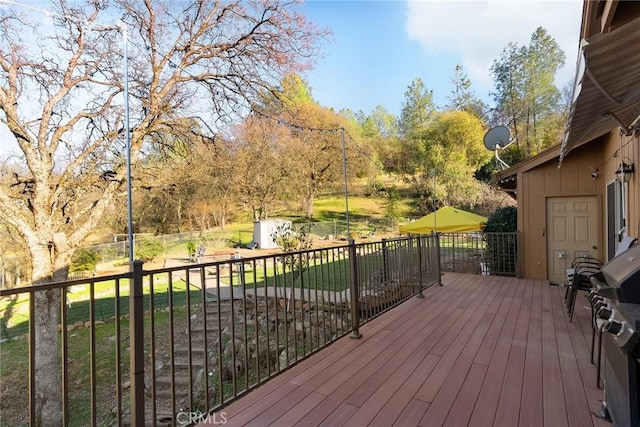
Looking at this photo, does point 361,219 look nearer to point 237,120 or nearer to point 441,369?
point 237,120

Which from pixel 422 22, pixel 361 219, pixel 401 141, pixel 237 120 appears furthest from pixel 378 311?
pixel 401 141

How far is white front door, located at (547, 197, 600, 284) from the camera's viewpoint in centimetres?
557

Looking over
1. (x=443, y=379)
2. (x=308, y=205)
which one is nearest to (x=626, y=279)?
(x=443, y=379)

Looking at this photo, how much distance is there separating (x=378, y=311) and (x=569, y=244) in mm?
4481

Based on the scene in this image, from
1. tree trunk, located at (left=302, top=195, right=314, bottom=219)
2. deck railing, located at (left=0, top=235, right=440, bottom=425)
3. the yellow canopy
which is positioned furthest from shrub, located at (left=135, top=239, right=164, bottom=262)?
the yellow canopy

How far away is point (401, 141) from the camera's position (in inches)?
897

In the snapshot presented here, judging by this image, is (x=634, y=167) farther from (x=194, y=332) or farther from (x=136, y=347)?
(x=194, y=332)

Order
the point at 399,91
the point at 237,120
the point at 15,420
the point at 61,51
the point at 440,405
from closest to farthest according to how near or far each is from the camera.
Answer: the point at 440,405, the point at 15,420, the point at 61,51, the point at 237,120, the point at 399,91

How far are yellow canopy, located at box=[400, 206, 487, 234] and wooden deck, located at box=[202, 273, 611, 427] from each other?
Answer: 3.90 m

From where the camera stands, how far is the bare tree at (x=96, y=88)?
5.04 m

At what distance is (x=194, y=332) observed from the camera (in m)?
6.30

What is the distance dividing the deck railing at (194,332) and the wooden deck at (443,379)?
24cm

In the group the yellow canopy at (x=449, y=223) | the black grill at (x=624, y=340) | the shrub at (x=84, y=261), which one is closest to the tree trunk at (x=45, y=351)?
the black grill at (x=624, y=340)

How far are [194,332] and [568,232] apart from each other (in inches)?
296
